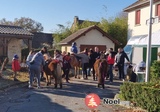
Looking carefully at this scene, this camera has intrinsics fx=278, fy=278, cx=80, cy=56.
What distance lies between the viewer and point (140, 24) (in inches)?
1017

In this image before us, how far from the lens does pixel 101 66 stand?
40.4 ft

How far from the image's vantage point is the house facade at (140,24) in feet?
76.2

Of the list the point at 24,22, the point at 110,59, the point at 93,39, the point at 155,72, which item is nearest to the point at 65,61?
the point at 110,59

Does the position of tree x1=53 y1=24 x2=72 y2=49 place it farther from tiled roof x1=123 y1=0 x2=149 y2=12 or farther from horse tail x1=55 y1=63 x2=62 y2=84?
horse tail x1=55 y1=63 x2=62 y2=84

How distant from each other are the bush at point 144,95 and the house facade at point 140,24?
1361 centimetres

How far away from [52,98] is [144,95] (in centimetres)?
385

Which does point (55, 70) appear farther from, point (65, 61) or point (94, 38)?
point (94, 38)

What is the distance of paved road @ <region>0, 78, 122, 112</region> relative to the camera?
8.94 m

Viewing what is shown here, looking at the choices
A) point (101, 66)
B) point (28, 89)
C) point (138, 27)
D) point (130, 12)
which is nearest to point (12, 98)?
point (28, 89)

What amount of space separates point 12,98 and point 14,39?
1587 cm

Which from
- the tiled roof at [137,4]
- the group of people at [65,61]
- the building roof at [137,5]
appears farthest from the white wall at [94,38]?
the group of people at [65,61]

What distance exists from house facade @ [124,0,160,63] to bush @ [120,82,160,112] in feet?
44.6

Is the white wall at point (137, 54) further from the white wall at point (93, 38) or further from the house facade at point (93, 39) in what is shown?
the white wall at point (93, 38)

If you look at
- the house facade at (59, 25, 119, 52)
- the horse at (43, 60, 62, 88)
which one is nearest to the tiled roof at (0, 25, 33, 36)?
the house facade at (59, 25, 119, 52)
